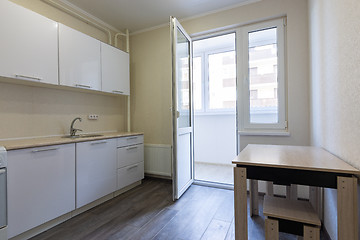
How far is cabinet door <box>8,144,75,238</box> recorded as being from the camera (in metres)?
1.49

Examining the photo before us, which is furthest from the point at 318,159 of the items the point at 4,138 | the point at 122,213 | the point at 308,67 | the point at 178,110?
the point at 4,138

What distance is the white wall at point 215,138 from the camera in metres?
4.02

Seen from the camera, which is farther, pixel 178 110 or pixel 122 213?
pixel 178 110

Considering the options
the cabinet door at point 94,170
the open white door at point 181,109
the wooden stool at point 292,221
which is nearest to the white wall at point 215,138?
the open white door at point 181,109

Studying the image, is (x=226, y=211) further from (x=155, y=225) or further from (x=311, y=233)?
(x=311, y=233)

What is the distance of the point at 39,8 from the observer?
2182 mm

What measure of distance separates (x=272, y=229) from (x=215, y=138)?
301cm

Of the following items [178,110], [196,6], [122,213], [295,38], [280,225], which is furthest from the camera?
[196,6]

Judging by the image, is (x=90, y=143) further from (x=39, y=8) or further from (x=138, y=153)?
(x=39, y=8)

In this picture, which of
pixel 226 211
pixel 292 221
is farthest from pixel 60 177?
pixel 292 221

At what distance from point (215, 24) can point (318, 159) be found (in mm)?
2301

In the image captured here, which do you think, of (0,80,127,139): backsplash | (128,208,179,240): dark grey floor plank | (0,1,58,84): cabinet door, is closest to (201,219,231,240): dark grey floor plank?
(128,208,179,240): dark grey floor plank

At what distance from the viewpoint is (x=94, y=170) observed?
2.18 m

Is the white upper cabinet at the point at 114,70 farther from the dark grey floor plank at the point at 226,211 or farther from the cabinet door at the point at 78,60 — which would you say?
the dark grey floor plank at the point at 226,211
